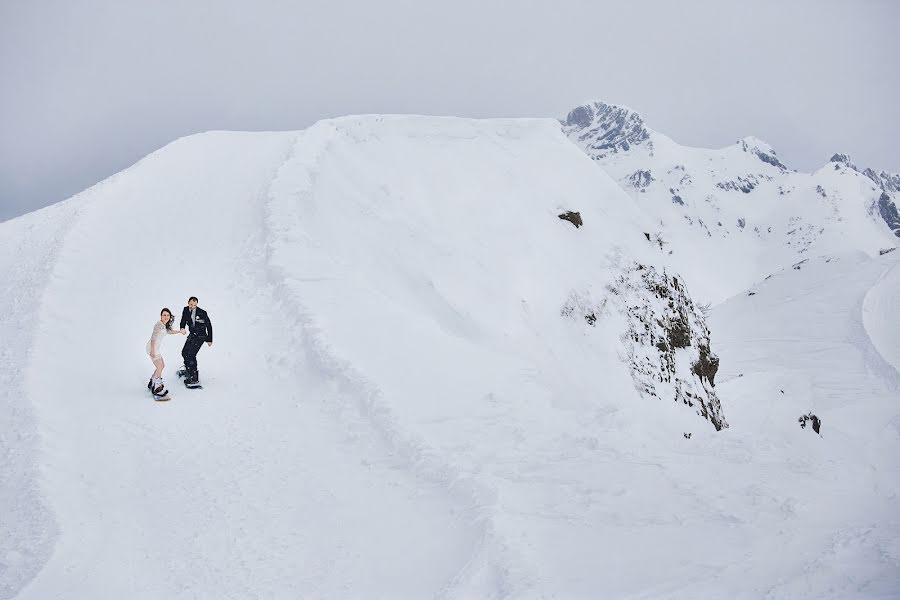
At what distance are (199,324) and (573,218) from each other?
17.0m

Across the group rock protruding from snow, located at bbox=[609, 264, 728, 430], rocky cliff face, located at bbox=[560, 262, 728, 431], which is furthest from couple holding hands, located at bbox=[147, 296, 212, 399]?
rock protruding from snow, located at bbox=[609, 264, 728, 430]

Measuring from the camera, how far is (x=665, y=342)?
71.5ft

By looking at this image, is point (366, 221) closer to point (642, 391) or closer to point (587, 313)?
point (587, 313)

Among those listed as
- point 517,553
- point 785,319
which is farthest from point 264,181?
point 785,319

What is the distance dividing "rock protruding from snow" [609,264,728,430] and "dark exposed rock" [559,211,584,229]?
9.80 ft

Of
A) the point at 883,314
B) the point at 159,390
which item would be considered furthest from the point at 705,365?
the point at 883,314

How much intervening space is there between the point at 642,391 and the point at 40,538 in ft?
55.4

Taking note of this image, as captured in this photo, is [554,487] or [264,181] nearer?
[554,487]

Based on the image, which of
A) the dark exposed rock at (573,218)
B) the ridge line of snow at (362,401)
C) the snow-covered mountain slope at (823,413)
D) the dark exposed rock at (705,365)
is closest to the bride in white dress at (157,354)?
the ridge line of snow at (362,401)

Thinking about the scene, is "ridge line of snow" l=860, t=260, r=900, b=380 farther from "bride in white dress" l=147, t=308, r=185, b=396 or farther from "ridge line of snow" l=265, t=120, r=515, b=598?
"bride in white dress" l=147, t=308, r=185, b=396

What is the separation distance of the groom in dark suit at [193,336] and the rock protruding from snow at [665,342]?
46.2 feet

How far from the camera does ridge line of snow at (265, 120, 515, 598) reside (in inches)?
286

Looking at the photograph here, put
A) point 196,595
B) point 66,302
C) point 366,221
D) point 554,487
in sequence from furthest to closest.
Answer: point 366,221, point 66,302, point 554,487, point 196,595

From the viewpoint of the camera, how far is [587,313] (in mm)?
19625
